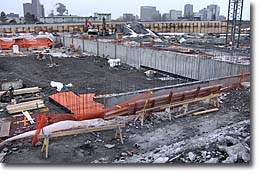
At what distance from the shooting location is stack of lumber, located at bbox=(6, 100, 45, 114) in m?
11.5

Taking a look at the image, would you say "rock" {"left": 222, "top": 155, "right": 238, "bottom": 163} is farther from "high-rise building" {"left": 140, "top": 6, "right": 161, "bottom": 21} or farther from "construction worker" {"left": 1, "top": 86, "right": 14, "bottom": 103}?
"high-rise building" {"left": 140, "top": 6, "right": 161, "bottom": 21}

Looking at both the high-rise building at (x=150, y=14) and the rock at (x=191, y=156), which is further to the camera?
the high-rise building at (x=150, y=14)

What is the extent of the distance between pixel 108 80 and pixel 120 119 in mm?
8097

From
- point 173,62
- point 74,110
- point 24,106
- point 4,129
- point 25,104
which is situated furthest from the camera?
point 173,62

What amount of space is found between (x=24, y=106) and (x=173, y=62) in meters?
9.38

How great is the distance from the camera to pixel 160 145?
7883mm

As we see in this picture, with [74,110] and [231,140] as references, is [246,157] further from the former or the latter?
[74,110]

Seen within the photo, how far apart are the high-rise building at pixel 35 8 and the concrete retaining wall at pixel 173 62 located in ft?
203

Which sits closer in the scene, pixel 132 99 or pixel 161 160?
pixel 161 160

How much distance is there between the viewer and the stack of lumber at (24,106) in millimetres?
11468

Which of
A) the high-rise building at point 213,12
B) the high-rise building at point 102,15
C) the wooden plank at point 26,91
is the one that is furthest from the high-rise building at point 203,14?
the wooden plank at point 26,91

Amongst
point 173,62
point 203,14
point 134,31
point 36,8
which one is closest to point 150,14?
point 203,14

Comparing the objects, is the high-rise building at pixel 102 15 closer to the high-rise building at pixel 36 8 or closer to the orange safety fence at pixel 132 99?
the high-rise building at pixel 36 8

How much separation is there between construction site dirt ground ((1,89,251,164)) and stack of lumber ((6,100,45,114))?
385 centimetres
